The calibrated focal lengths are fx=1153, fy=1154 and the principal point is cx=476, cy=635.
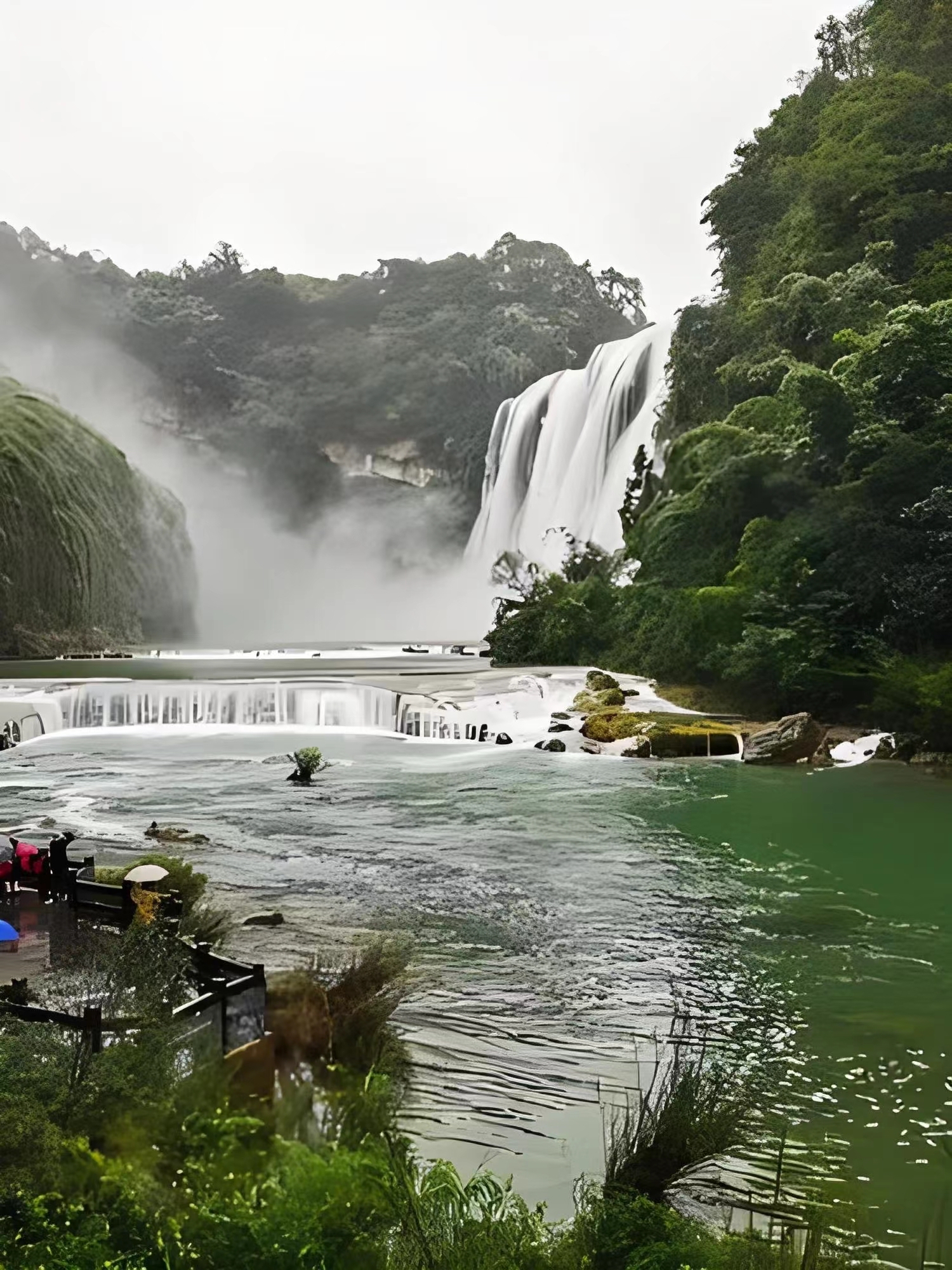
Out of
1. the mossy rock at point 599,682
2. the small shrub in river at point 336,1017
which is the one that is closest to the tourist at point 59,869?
the small shrub in river at point 336,1017

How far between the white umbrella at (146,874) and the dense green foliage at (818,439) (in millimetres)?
13142

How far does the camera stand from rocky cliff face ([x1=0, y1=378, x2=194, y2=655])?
115ft

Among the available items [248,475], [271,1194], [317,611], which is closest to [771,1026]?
[271,1194]

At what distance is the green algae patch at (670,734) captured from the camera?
682 inches

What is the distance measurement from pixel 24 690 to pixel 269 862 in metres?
11.8

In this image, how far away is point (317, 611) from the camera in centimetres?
5300

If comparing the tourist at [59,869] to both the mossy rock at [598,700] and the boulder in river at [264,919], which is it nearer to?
the boulder in river at [264,919]

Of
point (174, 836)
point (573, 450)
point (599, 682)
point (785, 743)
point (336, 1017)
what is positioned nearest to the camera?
point (336, 1017)

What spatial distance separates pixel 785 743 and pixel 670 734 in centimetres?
168

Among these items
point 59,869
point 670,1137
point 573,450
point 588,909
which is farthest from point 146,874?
point 573,450

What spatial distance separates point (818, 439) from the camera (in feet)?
69.8

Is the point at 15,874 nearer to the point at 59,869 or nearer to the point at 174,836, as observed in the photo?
the point at 59,869

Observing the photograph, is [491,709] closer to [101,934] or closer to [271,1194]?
[101,934]

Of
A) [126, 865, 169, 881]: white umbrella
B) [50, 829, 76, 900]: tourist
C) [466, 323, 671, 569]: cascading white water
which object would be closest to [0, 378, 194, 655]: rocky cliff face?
[466, 323, 671, 569]: cascading white water
